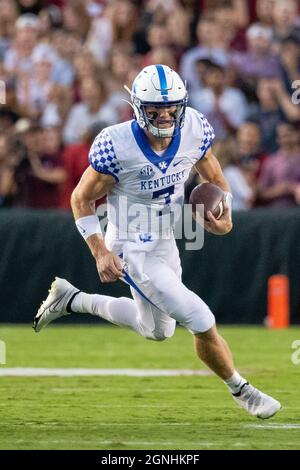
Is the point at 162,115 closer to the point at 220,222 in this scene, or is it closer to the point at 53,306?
the point at 220,222

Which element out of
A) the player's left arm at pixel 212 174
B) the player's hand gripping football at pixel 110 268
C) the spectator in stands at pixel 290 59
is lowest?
the player's hand gripping football at pixel 110 268

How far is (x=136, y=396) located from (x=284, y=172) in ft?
14.7

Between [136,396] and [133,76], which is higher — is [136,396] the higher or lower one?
the lower one

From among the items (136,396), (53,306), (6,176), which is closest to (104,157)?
(53,306)

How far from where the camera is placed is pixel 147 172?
6.86m

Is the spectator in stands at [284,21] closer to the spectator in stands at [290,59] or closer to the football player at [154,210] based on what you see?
the spectator in stands at [290,59]

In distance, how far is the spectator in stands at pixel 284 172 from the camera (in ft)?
38.7

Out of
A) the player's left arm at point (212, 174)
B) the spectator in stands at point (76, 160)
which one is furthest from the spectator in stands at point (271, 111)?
the player's left arm at point (212, 174)

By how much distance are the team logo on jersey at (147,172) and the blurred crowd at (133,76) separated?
192 inches

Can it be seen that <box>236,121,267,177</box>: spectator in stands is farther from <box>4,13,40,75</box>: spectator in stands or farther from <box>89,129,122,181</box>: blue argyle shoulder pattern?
<box>89,129,122,181</box>: blue argyle shoulder pattern

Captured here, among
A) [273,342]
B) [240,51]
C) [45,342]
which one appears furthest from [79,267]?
[240,51]

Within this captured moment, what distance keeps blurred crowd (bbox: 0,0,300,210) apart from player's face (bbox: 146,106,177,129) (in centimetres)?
502

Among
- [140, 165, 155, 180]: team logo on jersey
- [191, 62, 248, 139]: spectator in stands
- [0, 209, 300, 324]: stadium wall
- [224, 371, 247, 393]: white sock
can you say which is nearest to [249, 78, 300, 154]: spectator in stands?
[191, 62, 248, 139]: spectator in stands
